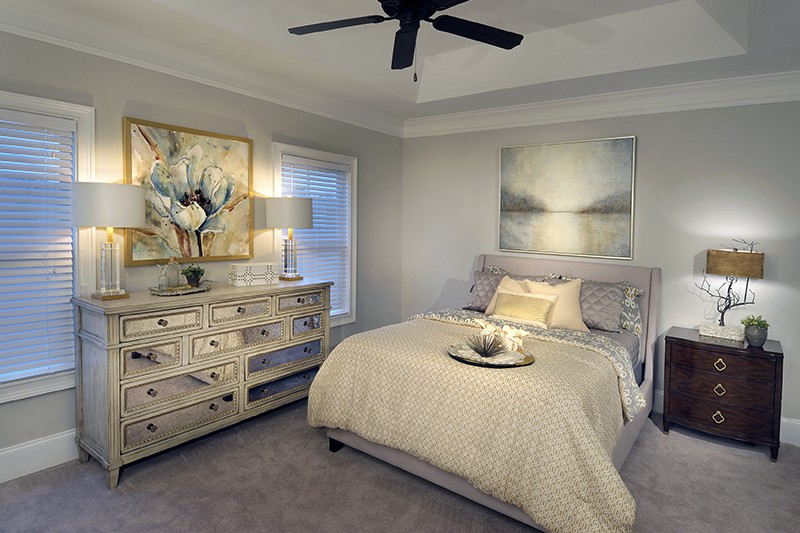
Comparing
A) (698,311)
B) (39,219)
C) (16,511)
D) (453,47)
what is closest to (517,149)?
(453,47)

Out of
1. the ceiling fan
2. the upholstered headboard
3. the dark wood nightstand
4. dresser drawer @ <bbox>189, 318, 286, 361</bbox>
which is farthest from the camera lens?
the upholstered headboard

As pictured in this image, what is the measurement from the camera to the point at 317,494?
109 inches

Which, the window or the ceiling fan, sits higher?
the ceiling fan

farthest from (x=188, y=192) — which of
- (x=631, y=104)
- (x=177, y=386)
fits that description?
(x=631, y=104)

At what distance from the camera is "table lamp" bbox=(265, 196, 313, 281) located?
388 centimetres

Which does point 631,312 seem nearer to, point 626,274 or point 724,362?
point 626,274

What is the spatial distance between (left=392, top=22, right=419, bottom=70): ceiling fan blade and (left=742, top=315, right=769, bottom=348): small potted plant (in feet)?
9.79

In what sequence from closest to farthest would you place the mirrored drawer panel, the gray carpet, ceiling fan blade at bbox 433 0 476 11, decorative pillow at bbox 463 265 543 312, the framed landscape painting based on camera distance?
ceiling fan blade at bbox 433 0 476 11, the gray carpet, the mirrored drawer panel, the framed landscape painting, decorative pillow at bbox 463 265 543 312

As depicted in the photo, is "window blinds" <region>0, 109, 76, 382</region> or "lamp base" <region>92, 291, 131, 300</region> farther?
"lamp base" <region>92, 291, 131, 300</region>

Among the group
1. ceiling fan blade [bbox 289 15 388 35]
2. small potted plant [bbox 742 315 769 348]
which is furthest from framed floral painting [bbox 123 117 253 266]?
small potted plant [bbox 742 315 769 348]

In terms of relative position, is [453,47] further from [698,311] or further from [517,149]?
[698,311]

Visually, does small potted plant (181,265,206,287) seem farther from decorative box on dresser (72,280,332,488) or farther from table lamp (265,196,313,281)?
table lamp (265,196,313,281)

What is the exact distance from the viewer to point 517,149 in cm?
478

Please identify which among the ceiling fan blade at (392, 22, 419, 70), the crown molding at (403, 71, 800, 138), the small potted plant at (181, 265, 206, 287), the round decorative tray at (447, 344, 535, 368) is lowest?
the round decorative tray at (447, 344, 535, 368)
